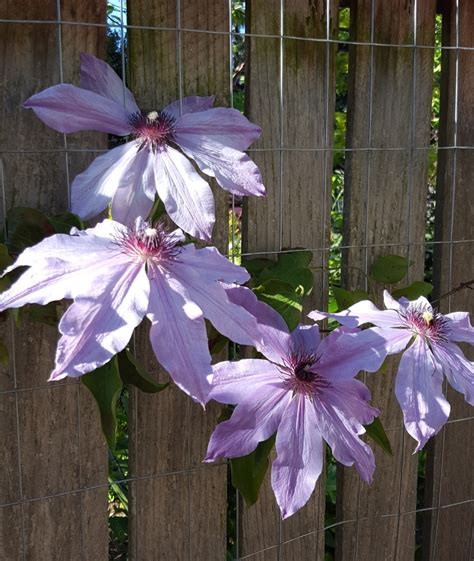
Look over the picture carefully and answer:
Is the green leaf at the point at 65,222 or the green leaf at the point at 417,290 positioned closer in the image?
the green leaf at the point at 65,222

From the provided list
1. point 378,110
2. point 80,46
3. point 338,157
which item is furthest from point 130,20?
point 338,157

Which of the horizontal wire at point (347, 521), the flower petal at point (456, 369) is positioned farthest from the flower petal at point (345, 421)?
the horizontal wire at point (347, 521)

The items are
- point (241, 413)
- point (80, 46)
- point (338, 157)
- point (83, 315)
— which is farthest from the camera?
point (338, 157)

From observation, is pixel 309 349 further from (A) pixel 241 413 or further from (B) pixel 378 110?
(B) pixel 378 110

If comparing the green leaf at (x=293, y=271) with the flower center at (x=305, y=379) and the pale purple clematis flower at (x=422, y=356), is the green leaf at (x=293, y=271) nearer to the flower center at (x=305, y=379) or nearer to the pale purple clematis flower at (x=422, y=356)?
the pale purple clematis flower at (x=422, y=356)

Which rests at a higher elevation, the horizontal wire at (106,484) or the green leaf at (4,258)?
the green leaf at (4,258)

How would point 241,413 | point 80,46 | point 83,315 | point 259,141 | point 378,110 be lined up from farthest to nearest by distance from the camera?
point 378,110, point 259,141, point 80,46, point 241,413, point 83,315

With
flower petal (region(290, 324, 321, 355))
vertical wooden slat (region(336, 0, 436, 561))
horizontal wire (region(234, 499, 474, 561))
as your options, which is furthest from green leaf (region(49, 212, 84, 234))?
horizontal wire (region(234, 499, 474, 561))
